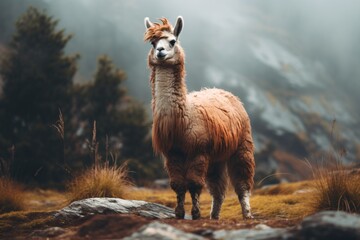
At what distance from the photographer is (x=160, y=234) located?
443cm

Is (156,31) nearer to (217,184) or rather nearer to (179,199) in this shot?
(179,199)

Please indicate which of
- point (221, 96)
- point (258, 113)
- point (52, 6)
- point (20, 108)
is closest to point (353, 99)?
point (258, 113)

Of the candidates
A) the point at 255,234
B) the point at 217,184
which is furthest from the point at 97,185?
the point at 255,234

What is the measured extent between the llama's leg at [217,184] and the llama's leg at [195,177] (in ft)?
A: 4.21

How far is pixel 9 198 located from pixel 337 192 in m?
6.12

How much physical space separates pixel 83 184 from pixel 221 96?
2.92 metres

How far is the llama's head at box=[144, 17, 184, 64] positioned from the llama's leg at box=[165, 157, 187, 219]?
1.42 metres

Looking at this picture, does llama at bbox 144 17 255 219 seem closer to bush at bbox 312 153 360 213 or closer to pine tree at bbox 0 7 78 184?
bush at bbox 312 153 360 213

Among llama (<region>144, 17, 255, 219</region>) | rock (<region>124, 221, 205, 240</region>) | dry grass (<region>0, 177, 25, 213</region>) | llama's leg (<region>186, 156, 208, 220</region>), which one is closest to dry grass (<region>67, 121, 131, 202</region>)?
dry grass (<region>0, 177, 25, 213</region>)

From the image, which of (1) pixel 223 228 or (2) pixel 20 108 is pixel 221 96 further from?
(2) pixel 20 108

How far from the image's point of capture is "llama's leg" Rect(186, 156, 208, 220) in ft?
22.8

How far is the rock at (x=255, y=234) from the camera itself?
437 centimetres

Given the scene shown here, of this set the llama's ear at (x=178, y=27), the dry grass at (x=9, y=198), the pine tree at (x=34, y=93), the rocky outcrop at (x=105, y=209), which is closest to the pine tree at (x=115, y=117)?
the pine tree at (x=34, y=93)

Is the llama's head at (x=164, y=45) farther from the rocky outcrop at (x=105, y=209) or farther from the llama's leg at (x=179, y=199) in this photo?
the rocky outcrop at (x=105, y=209)
